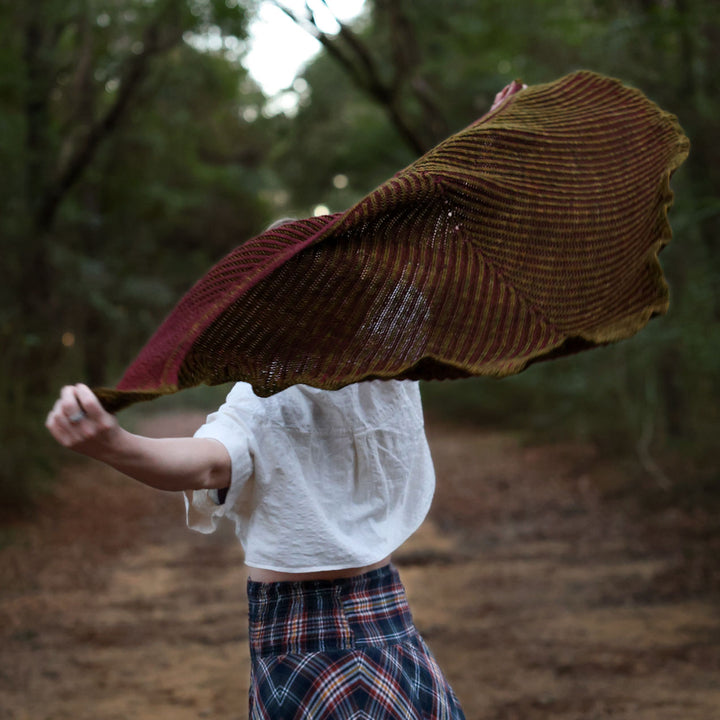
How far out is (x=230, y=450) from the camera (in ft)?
5.92

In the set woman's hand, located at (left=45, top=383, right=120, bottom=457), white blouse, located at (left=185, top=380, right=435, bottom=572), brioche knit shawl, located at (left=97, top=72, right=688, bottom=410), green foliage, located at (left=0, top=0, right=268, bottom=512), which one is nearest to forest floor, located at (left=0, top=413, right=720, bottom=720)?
green foliage, located at (left=0, top=0, right=268, bottom=512)

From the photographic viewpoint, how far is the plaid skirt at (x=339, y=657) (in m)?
1.85

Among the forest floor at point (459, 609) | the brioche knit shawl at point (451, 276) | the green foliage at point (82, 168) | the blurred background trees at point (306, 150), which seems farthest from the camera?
the green foliage at point (82, 168)

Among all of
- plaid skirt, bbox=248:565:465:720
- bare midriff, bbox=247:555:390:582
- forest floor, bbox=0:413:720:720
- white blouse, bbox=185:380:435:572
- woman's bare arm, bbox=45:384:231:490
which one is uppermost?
woman's bare arm, bbox=45:384:231:490

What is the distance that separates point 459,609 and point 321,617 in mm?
4141

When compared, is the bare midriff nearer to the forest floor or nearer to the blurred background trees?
the forest floor

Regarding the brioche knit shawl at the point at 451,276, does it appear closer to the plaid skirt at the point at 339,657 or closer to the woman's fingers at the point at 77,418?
the woman's fingers at the point at 77,418

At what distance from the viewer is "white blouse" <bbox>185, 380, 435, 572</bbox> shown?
1.90m

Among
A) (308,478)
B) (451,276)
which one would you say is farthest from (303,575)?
(451,276)

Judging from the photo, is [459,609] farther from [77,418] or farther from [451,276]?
[77,418]

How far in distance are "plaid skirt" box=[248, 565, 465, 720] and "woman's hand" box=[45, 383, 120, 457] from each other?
73 centimetres

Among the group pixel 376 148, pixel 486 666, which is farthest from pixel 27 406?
pixel 376 148

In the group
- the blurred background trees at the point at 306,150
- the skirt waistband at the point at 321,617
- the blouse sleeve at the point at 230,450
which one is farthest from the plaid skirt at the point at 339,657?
the blurred background trees at the point at 306,150

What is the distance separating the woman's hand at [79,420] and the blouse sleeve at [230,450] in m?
0.37
